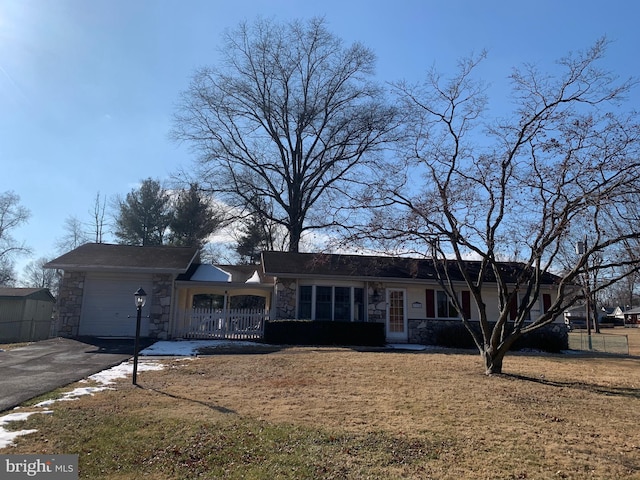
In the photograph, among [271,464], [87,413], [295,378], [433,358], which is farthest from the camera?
[433,358]

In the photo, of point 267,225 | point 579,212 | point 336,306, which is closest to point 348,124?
point 267,225

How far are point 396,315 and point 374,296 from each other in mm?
1226

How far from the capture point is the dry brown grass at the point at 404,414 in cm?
442

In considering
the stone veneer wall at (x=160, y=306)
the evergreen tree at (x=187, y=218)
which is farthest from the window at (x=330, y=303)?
the evergreen tree at (x=187, y=218)

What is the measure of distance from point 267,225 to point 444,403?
85.3ft

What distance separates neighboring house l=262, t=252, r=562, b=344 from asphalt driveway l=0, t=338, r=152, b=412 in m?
5.89

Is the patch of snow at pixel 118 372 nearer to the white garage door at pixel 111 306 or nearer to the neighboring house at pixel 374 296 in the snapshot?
the white garage door at pixel 111 306

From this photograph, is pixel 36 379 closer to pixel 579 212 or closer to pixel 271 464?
pixel 271 464

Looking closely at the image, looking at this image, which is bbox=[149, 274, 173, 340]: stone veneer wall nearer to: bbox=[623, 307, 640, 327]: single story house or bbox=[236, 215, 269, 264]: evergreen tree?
bbox=[236, 215, 269, 264]: evergreen tree

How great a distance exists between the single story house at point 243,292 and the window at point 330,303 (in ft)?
0.13

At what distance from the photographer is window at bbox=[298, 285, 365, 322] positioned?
17.3 metres

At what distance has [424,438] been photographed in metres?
5.13

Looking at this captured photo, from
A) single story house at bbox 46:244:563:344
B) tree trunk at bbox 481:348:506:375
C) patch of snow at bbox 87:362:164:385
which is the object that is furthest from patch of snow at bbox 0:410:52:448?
single story house at bbox 46:244:563:344

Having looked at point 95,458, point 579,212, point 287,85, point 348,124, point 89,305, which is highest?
point 287,85
